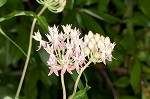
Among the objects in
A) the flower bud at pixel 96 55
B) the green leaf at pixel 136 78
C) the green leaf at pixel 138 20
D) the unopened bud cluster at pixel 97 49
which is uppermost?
the green leaf at pixel 138 20

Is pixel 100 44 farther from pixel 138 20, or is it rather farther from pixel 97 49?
pixel 138 20

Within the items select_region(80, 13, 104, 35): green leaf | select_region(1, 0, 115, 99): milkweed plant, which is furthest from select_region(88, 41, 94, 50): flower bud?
select_region(80, 13, 104, 35): green leaf

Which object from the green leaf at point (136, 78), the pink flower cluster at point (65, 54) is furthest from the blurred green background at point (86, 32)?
the pink flower cluster at point (65, 54)

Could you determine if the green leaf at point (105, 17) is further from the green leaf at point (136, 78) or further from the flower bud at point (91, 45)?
the flower bud at point (91, 45)

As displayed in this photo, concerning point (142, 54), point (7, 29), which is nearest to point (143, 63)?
point (142, 54)

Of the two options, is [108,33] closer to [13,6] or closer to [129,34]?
[129,34]

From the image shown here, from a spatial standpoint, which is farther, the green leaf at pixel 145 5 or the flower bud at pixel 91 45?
the green leaf at pixel 145 5

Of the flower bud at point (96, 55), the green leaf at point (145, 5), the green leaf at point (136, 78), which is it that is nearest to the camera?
the flower bud at point (96, 55)

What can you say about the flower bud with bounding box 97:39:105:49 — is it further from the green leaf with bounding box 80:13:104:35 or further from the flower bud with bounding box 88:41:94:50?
the green leaf with bounding box 80:13:104:35
